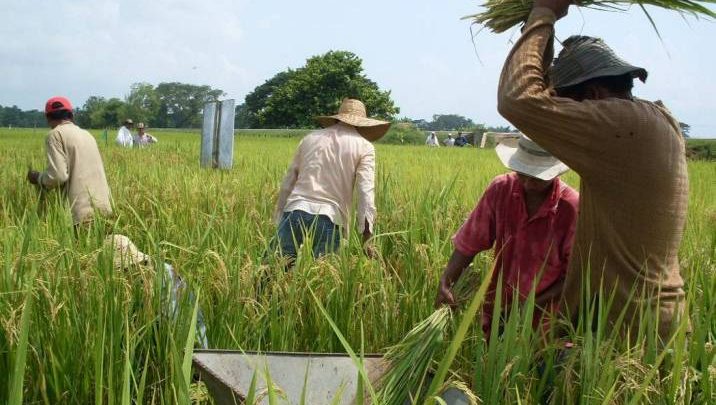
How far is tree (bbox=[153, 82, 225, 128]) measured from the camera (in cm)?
8388

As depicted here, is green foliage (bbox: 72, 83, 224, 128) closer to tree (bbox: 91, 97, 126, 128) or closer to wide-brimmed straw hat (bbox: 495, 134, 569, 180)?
tree (bbox: 91, 97, 126, 128)

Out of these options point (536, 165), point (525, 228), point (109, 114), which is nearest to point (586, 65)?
point (536, 165)

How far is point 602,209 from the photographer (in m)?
1.54

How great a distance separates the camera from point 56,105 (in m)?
3.98

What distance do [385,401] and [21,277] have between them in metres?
1.16

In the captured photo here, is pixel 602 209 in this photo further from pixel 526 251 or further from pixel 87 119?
pixel 87 119

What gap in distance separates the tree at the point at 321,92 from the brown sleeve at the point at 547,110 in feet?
129

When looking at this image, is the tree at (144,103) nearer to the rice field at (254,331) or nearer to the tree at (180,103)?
the tree at (180,103)

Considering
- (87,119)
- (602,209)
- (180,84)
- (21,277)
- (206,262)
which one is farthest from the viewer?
(180,84)

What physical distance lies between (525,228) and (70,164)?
9.51 ft

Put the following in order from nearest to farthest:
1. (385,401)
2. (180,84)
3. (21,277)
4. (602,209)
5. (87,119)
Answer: (385,401), (602,209), (21,277), (87,119), (180,84)

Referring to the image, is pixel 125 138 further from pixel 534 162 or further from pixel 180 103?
pixel 180 103

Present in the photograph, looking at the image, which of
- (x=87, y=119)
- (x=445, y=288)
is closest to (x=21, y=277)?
(x=445, y=288)

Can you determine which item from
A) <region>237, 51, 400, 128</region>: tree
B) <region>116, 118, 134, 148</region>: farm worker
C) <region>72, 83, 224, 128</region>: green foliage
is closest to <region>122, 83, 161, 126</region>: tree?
<region>72, 83, 224, 128</region>: green foliage
